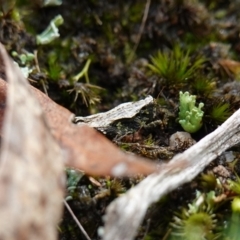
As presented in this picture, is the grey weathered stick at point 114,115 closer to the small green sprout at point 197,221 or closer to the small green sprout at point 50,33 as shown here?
the small green sprout at point 197,221

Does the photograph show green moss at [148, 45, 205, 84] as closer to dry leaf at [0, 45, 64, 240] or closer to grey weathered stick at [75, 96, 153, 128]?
grey weathered stick at [75, 96, 153, 128]

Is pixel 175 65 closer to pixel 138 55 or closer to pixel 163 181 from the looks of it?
pixel 138 55

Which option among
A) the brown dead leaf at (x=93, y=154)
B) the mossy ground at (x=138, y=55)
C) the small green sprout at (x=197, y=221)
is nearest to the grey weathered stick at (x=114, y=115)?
the mossy ground at (x=138, y=55)

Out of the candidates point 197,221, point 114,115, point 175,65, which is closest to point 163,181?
point 197,221

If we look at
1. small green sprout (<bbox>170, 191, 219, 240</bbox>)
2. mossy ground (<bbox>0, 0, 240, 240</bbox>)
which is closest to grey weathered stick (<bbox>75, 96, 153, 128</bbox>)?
mossy ground (<bbox>0, 0, 240, 240</bbox>)

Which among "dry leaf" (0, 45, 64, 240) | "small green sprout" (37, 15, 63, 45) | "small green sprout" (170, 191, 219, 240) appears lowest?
"small green sprout" (37, 15, 63, 45)
